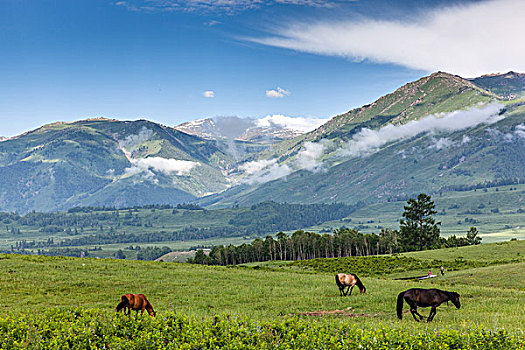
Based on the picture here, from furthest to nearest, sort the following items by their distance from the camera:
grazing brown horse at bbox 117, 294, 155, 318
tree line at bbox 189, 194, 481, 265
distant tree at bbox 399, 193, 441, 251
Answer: tree line at bbox 189, 194, 481, 265, distant tree at bbox 399, 193, 441, 251, grazing brown horse at bbox 117, 294, 155, 318

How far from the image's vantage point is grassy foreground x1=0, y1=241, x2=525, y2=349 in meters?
15.1

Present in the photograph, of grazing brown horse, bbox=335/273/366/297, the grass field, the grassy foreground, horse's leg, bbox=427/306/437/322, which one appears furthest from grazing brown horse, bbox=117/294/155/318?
grazing brown horse, bbox=335/273/366/297

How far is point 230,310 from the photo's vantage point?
2739 cm

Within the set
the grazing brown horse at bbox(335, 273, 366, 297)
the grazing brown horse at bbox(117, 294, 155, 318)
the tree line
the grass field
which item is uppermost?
→ the grazing brown horse at bbox(117, 294, 155, 318)

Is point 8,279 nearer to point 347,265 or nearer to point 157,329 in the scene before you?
point 157,329

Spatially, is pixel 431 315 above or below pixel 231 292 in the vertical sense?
above

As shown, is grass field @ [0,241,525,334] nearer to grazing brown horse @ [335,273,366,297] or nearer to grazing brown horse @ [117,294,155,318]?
grazing brown horse @ [335,273,366,297]

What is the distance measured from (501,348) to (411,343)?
10.1ft

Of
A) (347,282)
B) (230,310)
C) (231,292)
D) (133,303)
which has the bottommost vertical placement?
(231,292)

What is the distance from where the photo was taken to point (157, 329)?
1650cm

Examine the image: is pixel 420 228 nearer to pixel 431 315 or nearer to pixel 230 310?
pixel 230 310

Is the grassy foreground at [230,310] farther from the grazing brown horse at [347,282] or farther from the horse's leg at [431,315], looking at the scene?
the grazing brown horse at [347,282]

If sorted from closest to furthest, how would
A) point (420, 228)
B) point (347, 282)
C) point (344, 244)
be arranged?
point (347, 282), point (420, 228), point (344, 244)

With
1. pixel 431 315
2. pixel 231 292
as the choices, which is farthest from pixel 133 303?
pixel 431 315
